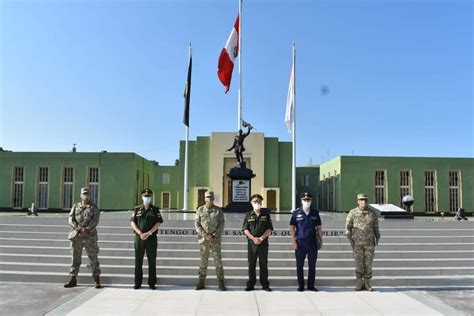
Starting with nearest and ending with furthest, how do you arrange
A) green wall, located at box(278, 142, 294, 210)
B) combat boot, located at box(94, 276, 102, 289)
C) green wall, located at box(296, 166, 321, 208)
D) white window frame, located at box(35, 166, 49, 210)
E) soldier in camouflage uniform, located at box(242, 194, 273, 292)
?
soldier in camouflage uniform, located at box(242, 194, 273, 292), combat boot, located at box(94, 276, 102, 289), white window frame, located at box(35, 166, 49, 210), green wall, located at box(278, 142, 294, 210), green wall, located at box(296, 166, 321, 208)

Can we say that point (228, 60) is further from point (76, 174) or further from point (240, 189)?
point (76, 174)

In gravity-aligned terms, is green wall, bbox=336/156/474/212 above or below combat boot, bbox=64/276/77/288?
above

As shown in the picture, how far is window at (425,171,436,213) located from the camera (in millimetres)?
33688

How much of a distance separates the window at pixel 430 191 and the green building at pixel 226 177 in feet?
0.22

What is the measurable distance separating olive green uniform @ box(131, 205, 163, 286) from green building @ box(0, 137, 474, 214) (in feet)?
84.7

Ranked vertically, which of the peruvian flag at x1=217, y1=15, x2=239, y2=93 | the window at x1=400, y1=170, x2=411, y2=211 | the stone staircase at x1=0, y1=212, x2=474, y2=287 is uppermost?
the peruvian flag at x1=217, y1=15, x2=239, y2=93

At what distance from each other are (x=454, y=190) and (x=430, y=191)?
1.79 metres

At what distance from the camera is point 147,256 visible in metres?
7.56

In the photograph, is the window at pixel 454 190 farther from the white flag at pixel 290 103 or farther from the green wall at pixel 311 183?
the white flag at pixel 290 103

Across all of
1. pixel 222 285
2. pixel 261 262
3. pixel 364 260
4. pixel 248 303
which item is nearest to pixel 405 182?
pixel 364 260

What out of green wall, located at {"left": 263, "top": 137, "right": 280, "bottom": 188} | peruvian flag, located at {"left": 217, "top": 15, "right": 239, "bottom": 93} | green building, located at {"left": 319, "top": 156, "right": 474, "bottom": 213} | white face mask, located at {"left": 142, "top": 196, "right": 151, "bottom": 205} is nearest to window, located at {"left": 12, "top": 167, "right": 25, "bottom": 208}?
green wall, located at {"left": 263, "top": 137, "right": 280, "bottom": 188}

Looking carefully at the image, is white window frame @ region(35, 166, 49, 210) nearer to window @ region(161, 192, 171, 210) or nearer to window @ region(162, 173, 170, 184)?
window @ region(161, 192, 171, 210)

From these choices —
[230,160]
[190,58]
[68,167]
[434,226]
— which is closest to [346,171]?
[230,160]

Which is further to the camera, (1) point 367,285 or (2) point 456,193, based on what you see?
(2) point 456,193
